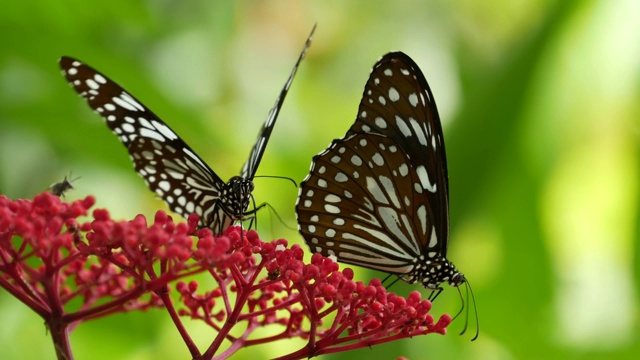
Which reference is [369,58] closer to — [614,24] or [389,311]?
[614,24]

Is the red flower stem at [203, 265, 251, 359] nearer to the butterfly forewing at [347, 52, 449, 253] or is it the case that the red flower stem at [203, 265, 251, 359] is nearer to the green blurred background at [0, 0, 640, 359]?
the butterfly forewing at [347, 52, 449, 253]

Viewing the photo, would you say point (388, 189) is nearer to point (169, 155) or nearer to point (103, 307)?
point (169, 155)

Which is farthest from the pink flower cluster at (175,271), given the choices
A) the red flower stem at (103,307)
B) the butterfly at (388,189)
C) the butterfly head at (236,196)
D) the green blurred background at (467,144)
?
the green blurred background at (467,144)

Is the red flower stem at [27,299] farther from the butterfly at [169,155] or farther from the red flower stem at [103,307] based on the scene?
the butterfly at [169,155]

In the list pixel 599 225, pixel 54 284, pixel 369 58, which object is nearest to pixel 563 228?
pixel 599 225

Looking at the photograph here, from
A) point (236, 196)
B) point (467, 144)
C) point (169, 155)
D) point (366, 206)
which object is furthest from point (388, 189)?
point (467, 144)

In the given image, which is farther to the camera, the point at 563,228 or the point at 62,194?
the point at 563,228
